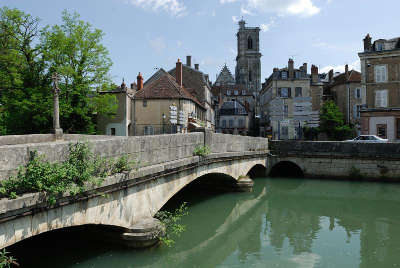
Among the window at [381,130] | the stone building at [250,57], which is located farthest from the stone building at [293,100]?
the stone building at [250,57]

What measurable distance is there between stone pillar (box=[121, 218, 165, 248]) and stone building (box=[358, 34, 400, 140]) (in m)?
23.7

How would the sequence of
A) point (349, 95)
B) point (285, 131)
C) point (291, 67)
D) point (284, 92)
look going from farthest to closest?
point (285, 131) → point (284, 92) → point (291, 67) → point (349, 95)

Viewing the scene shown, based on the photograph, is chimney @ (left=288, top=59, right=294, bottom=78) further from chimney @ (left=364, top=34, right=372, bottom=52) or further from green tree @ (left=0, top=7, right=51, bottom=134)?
green tree @ (left=0, top=7, right=51, bottom=134)

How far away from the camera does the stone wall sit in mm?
4344

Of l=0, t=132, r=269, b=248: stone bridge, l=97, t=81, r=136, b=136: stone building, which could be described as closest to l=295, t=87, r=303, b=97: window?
l=97, t=81, r=136, b=136: stone building

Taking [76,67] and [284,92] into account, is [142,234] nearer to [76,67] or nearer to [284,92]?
[76,67]

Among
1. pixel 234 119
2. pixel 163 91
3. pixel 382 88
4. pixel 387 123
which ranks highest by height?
pixel 382 88

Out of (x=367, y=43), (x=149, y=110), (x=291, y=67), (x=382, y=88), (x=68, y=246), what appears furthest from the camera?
(x=291, y=67)

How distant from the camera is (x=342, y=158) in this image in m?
19.6

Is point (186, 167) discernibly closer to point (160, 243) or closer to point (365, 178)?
point (160, 243)

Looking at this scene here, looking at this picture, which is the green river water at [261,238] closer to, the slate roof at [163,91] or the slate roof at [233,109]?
the slate roof at [163,91]

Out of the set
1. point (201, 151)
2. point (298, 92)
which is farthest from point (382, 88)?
point (201, 151)

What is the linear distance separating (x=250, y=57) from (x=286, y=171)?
54274mm

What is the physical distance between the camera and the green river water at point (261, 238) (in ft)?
23.2
